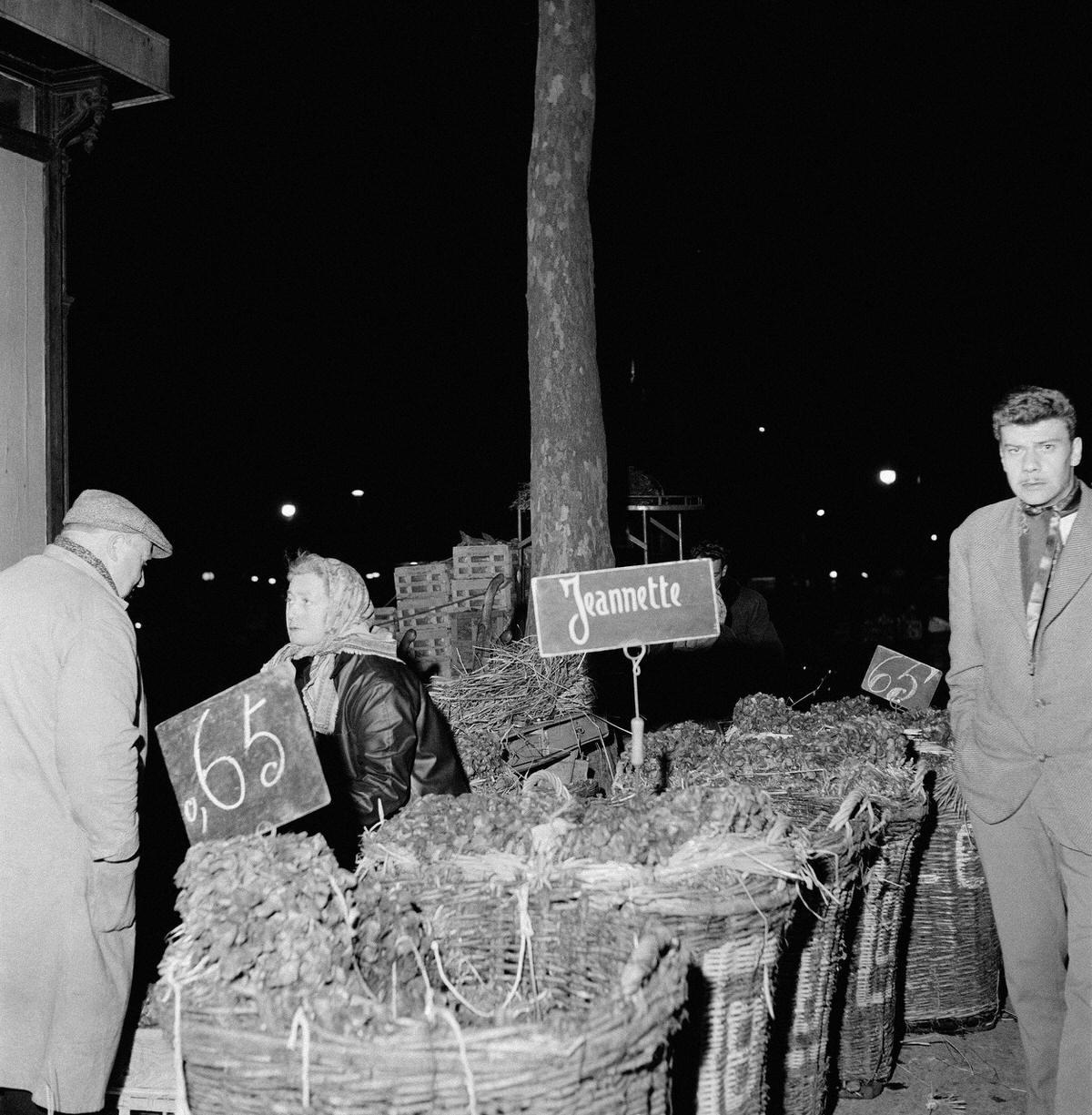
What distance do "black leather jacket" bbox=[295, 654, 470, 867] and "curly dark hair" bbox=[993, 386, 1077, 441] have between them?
7.07 ft

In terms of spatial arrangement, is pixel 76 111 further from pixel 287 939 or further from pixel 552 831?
pixel 287 939

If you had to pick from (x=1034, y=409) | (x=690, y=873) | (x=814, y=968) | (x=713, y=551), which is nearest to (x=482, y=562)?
(x=713, y=551)

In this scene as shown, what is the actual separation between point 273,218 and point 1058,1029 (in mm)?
22182

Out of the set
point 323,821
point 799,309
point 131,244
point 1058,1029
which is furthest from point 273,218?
point 1058,1029

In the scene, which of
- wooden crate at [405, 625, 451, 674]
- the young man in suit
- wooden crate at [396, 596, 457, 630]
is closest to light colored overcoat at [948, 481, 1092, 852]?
the young man in suit

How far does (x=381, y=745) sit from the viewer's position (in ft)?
12.4

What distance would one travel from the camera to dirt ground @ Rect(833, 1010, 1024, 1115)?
13.1ft

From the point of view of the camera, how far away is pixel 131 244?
23859 mm

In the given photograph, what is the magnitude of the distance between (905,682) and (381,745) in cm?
279

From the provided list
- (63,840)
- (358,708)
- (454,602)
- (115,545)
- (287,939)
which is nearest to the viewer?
(287,939)

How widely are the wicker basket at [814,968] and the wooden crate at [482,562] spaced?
559 cm

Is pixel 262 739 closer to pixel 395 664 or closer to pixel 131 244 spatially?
pixel 395 664

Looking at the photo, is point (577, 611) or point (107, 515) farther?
point (577, 611)

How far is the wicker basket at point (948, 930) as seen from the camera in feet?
14.6
